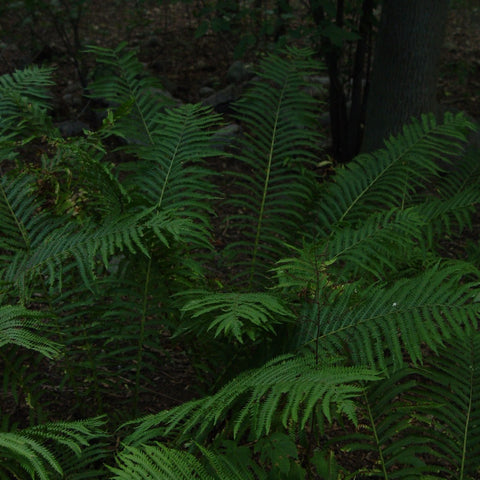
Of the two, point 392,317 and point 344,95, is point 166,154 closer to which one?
point 392,317

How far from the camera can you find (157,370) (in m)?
2.61

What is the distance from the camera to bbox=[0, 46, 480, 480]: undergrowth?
1.47 meters

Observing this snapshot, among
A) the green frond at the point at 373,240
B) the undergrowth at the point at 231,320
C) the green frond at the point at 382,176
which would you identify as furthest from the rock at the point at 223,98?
the green frond at the point at 373,240

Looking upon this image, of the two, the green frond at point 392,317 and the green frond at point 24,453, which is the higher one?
the green frond at point 392,317

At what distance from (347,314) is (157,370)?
3.84 feet

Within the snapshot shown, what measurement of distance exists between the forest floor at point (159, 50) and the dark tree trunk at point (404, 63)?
1.42 meters

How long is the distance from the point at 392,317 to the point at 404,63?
232 cm

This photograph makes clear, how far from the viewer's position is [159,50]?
6.02 m

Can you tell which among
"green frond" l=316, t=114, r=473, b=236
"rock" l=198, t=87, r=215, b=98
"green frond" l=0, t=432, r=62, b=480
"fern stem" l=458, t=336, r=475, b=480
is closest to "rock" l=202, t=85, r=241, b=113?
"rock" l=198, t=87, r=215, b=98

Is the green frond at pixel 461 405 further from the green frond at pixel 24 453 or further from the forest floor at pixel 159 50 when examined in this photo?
the forest floor at pixel 159 50

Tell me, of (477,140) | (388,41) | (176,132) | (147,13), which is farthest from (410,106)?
(147,13)

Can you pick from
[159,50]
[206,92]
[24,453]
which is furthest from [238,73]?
[24,453]

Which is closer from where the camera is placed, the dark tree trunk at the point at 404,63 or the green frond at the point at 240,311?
the green frond at the point at 240,311

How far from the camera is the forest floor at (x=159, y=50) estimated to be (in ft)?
17.3
